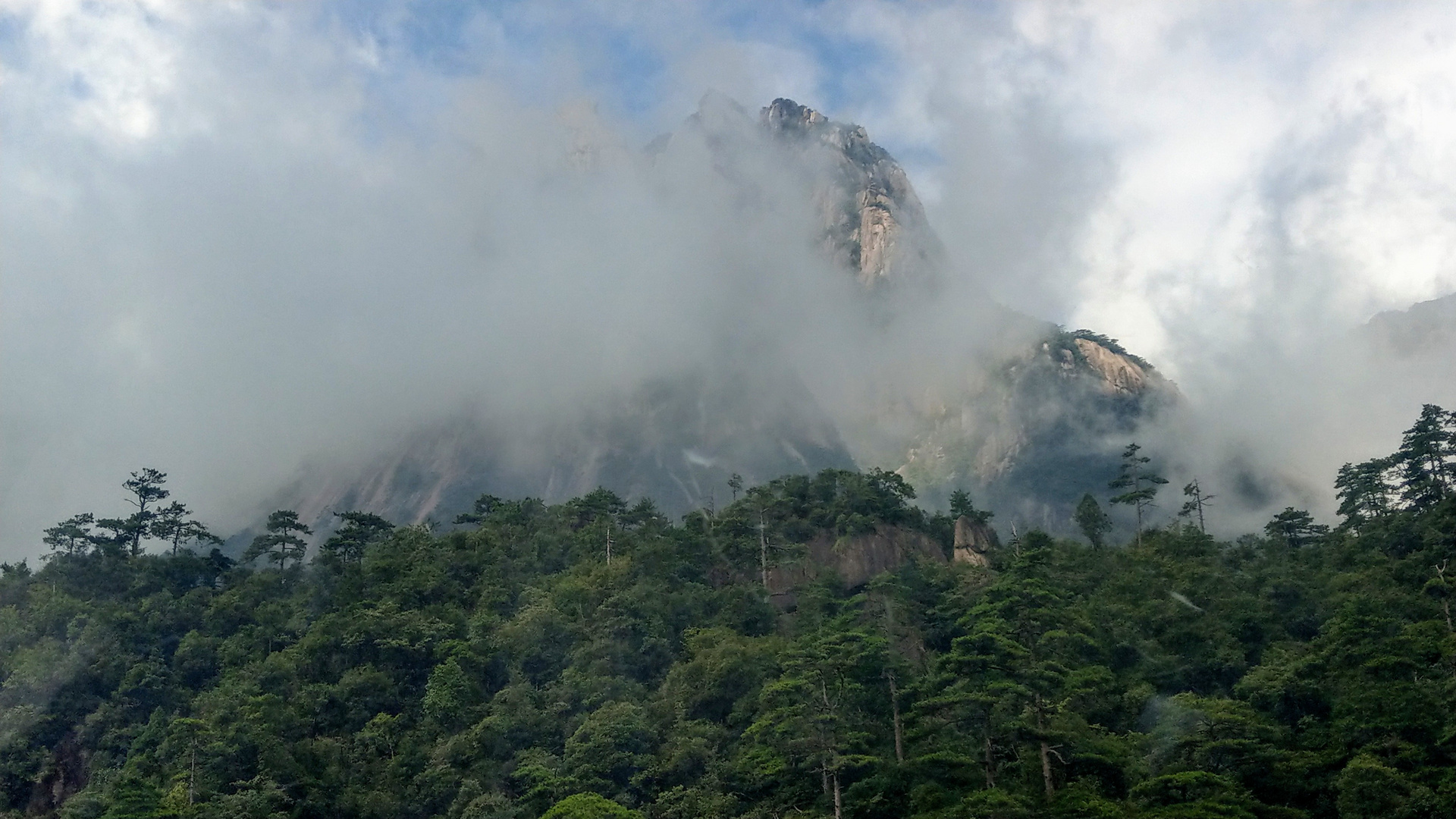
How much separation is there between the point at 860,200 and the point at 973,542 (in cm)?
7674

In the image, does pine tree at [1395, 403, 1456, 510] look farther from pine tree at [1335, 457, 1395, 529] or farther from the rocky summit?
the rocky summit

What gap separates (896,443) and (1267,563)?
2370 inches

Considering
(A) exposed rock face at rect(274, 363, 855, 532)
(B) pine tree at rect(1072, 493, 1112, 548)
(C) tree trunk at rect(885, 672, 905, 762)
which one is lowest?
(C) tree trunk at rect(885, 672, 905, 762)

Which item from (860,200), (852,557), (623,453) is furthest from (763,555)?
(860,200)

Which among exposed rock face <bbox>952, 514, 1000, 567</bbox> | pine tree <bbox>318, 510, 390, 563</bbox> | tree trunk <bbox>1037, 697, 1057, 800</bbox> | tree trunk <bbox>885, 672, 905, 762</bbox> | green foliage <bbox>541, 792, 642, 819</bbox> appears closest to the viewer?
tree trunk <bbox>1037, 697, 1057, 800</bbox>

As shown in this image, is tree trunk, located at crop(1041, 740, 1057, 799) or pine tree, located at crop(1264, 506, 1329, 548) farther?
pine tree, located at crop(1264, 506, 1329, 548)

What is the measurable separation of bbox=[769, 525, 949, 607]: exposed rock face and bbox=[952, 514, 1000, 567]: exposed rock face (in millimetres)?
1356

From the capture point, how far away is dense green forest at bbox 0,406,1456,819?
124 feet

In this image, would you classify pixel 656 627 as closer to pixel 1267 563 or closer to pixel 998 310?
pixel 1267 563

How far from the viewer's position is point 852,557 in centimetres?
6506

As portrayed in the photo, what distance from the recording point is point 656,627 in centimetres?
5481

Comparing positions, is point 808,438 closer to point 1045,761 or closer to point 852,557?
point 852,557

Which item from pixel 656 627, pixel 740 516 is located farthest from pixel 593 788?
pixel 740 516

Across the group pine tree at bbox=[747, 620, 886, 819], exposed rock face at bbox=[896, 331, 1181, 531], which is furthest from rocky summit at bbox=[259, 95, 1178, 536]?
pine tree at bbox=[747, 620, 886, 819]
